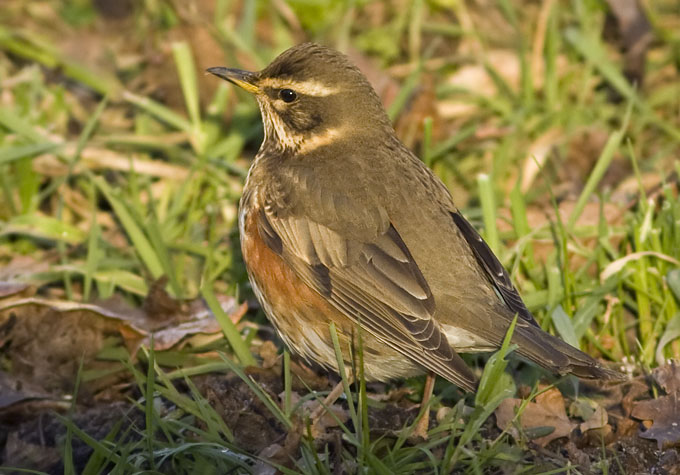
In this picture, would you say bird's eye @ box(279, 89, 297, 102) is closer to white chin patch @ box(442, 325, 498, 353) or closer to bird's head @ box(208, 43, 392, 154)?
bird's head @ box(208, 43, 392, 154)

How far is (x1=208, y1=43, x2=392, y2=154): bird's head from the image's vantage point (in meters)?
5.99

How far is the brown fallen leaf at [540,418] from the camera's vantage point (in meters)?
5.15

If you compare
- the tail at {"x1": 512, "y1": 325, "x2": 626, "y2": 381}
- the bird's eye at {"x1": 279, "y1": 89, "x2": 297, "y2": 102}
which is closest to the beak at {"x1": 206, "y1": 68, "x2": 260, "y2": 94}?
the bird's eye at {"x1": 279, "y1": 89, "x2": 297, "y2": 102}

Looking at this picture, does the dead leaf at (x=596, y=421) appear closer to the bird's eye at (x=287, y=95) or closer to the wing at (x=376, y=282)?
the wing at (x=376, y=282)

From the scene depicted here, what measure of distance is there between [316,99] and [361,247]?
1.10 m

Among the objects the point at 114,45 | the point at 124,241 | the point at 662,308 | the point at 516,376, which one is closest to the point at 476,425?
the point at 516,376

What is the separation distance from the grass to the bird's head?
1006 millimetres

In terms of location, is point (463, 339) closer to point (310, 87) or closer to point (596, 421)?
point (596, 421)

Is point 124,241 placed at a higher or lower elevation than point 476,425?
lower

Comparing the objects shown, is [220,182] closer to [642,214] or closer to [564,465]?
[642,214]

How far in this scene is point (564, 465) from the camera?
16.1 ft

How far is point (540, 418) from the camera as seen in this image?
5.30 m

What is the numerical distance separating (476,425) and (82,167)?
13.7 feet

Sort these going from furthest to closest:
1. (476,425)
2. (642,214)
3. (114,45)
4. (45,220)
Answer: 1. (114,45)
2. (45,220)
3. (642,214)
4. (476,425)
